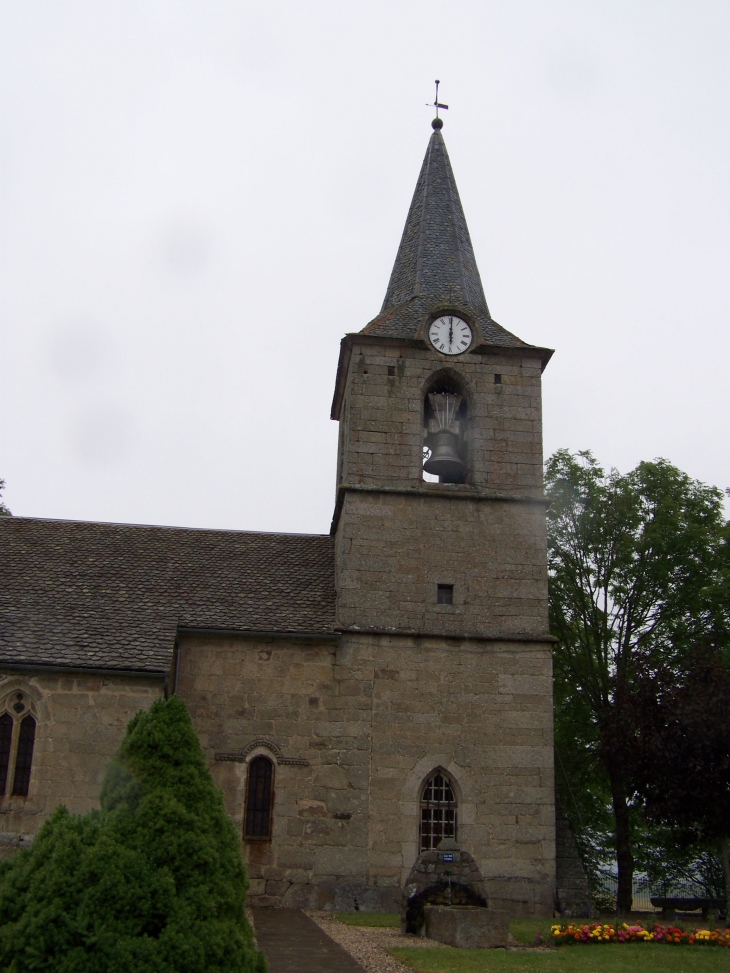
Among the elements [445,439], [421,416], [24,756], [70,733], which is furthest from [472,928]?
[421,416]

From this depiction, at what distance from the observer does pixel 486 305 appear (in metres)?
20.6

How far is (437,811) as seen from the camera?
52.3 feet

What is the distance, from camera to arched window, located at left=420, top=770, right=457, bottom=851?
15781mm

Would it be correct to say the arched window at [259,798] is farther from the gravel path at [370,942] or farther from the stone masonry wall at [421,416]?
the stone masonry wall at [421,416]

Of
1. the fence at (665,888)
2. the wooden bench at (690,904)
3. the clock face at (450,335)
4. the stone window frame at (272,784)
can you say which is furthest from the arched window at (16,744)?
the fence at (665,888)

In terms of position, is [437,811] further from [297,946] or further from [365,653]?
[297,946]

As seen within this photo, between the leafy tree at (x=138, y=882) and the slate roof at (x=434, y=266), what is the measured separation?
12.5 m

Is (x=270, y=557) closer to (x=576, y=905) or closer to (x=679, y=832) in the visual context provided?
(x=576, y=905)

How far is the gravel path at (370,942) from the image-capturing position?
10.2m

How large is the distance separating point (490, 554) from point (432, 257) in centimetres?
719

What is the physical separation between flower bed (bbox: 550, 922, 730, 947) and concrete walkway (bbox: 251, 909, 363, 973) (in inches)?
128

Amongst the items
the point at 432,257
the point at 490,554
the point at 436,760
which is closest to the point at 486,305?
the point at 432,257

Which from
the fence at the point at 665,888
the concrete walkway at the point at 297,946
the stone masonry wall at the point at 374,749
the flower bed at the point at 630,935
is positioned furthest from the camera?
the fence at the point at 665,888

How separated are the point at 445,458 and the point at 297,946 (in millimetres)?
9512
